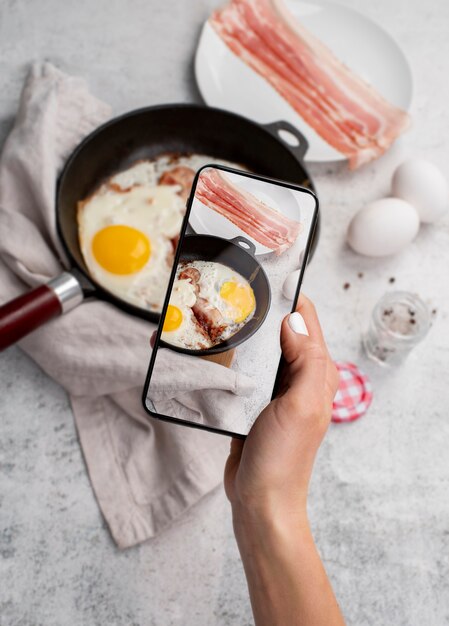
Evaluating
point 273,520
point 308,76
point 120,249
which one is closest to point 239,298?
point 273,520

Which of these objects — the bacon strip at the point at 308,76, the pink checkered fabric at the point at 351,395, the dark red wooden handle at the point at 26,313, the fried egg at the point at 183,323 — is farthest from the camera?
the bacon strip at the point at 308,76

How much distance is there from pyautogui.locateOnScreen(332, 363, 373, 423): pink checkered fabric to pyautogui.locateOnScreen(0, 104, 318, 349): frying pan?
0.22 meters

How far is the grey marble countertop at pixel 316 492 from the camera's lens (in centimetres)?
96

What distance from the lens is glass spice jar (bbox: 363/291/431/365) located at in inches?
42.8

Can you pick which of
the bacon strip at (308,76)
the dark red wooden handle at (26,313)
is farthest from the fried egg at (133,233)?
the bacon strip at (308,76)

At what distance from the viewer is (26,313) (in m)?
0.94

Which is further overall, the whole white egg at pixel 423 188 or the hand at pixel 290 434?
the whole white egg at pixel 423 188

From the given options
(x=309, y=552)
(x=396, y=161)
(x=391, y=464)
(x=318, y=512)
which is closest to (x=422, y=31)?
(x=396, y=161)

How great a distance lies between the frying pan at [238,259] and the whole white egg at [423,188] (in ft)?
1.69

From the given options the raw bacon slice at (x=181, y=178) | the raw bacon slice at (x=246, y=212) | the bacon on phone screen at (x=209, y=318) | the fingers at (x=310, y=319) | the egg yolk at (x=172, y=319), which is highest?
the raw bacon slice at (x=246, y=212)

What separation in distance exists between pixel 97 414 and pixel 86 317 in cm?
16

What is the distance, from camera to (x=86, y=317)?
101 centimetres

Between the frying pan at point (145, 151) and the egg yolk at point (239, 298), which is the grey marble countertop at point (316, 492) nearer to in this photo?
the frying pan at point (145, 151)

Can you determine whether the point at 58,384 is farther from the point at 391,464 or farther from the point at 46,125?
the point at 391,464
